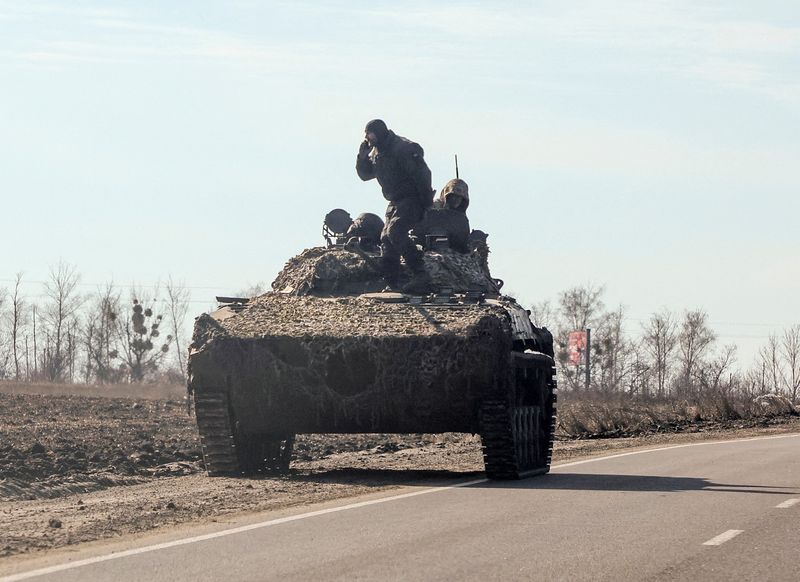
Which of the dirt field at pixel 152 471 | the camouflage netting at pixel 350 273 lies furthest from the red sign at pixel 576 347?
the camouflage netting at pixel 350 273

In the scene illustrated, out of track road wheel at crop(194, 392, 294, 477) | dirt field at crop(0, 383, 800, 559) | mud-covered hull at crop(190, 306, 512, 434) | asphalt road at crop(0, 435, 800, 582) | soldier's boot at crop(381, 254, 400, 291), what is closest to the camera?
asphalt road at crop(0, 435, 800, 582)

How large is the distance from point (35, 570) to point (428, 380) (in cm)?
698

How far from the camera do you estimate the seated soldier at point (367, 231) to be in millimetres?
19000

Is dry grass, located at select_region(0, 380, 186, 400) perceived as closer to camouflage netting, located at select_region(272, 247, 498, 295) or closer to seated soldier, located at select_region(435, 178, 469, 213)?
seated soldier, located at select_region(435, 178, 469, 213)

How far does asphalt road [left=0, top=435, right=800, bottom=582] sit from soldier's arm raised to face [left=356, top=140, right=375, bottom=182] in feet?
15.4

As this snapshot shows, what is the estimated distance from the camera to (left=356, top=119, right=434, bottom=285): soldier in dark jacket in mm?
17922

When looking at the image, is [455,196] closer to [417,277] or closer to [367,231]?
[367,231]

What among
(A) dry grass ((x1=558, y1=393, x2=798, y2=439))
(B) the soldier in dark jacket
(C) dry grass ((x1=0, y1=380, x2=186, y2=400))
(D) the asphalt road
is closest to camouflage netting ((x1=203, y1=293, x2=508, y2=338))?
(B) the soldier in dark jacket

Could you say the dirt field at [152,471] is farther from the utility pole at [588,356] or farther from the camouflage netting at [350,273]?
the utility pole at [588,356]

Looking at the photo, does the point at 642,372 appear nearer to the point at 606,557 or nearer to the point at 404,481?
the point at 404,481

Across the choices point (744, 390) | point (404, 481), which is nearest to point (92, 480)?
point (404, 481)

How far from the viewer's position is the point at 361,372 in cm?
1558

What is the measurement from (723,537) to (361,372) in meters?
5.78

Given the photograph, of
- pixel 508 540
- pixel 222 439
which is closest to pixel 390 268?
pixel 222 439
